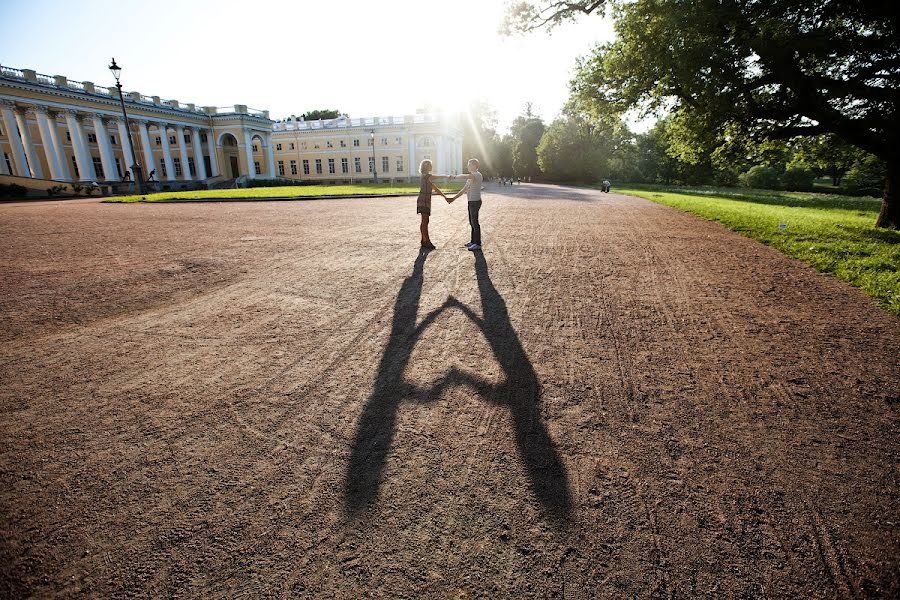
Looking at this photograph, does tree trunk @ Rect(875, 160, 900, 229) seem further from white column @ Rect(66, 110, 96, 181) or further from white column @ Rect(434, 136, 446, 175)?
white column @ Rect(66, 110, 96, 181)

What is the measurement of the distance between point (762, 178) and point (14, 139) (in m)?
89.8

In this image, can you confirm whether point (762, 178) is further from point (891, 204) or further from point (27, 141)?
point (27, 141)

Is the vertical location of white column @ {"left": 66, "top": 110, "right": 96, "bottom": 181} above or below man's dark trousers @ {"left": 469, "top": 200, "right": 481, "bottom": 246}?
above

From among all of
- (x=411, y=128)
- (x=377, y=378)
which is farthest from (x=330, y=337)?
(x=411, y=128)

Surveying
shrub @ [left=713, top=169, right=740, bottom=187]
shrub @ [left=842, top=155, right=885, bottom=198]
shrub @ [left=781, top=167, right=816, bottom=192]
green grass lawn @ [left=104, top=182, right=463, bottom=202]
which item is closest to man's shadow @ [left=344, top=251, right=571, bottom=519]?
green grass lawn @ [left=104, top=182, right=463, bottom=202]

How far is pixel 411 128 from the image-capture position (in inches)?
2675

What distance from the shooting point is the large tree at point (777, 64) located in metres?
11.2

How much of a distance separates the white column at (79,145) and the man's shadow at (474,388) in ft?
186

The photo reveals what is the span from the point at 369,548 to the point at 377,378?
5.83 ft

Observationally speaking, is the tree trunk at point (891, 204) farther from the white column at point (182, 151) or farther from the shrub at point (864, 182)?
the white column at point (182, 151)

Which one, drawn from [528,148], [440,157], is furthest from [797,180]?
[440,157]

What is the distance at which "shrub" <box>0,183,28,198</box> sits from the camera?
1194 inches

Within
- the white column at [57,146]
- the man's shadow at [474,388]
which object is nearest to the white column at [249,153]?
the white column at [57,146]

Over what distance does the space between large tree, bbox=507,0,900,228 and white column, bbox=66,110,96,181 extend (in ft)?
180
